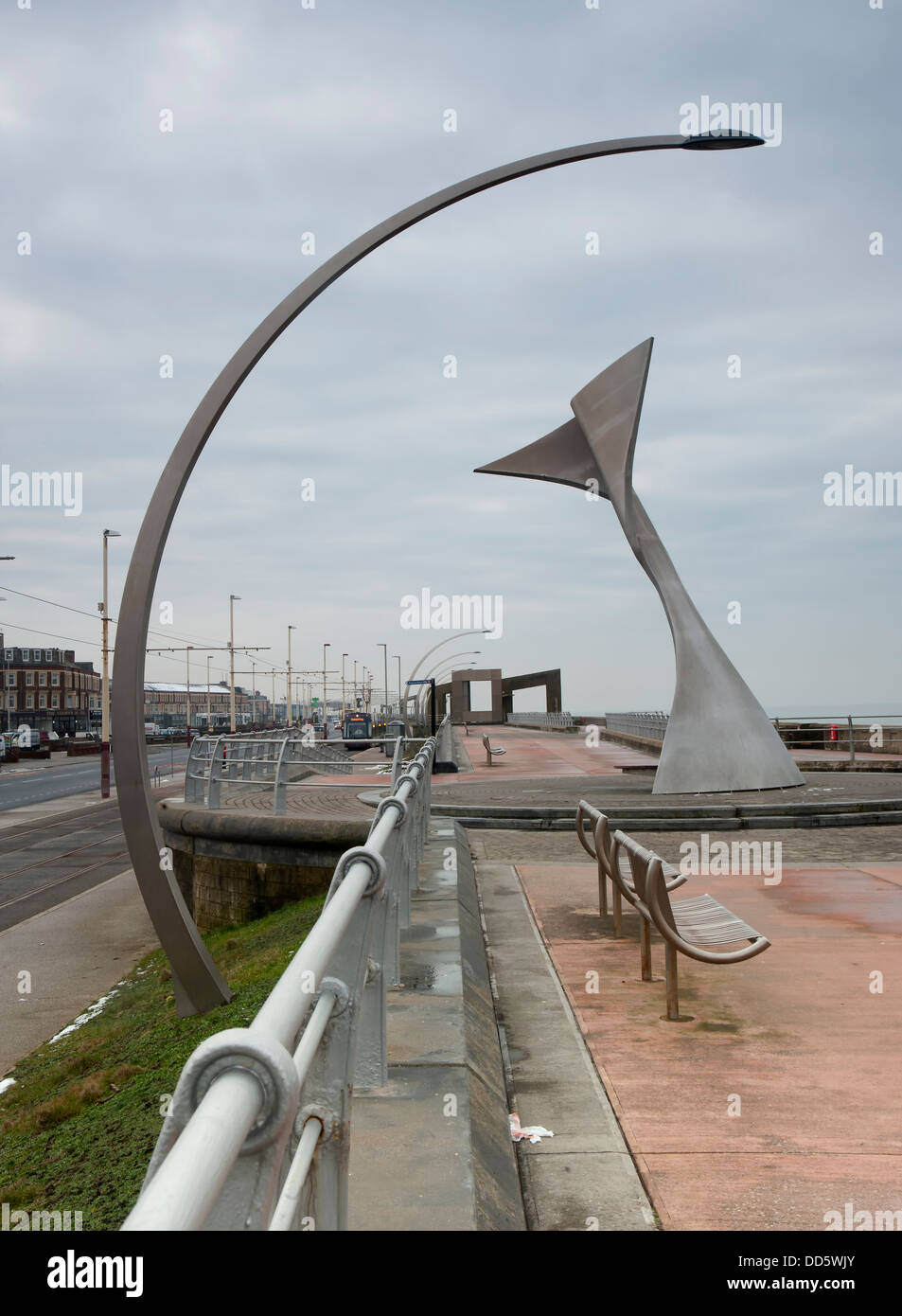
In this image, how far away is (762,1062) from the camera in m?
4.84

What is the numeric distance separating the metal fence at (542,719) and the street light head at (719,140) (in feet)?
194

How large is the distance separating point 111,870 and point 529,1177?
23248 mm

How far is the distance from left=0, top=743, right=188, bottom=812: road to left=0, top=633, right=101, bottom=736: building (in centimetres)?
7000

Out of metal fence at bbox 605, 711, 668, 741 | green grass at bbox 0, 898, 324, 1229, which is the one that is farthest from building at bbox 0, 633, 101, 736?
green grass at bbox 0, 898, 324, 1229

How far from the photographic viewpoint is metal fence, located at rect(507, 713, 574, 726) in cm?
7353

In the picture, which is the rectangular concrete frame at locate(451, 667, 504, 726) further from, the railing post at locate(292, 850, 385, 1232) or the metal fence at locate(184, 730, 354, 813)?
the railing post at locate(292, 850, 385, 1232)

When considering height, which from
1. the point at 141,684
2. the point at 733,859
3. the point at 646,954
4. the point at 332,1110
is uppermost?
the point at 141,684

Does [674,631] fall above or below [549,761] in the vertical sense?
above

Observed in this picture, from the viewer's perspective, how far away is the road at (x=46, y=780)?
145 ft

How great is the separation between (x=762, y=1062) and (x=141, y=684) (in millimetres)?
4845

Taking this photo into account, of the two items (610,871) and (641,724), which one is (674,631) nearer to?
(610,871)

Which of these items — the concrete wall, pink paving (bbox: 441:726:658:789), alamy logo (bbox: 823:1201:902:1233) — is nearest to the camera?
→ alamy logo (bbox: 823:1201:902:1233)
